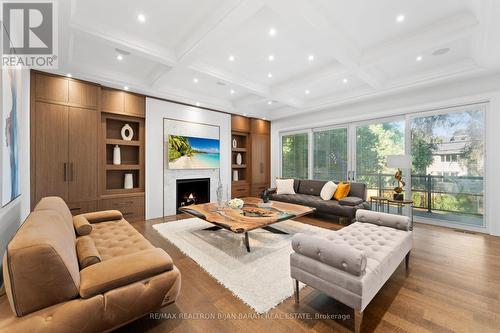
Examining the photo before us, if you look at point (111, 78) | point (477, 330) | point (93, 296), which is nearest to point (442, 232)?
point (477, 330)

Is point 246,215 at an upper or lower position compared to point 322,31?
lower

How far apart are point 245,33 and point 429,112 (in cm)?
406

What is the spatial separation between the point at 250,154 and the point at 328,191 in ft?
9.25

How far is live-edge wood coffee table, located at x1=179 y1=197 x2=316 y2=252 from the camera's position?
288 cm

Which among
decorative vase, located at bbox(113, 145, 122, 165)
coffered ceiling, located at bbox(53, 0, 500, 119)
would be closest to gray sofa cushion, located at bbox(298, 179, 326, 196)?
coffered ceiling, located at bbox(53, 0, 500, 119)

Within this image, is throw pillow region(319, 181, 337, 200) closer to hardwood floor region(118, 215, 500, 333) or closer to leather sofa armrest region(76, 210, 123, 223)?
hardwood floor region(118, 215, 500, 333)

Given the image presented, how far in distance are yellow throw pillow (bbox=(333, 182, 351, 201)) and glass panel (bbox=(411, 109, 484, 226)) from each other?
4.43 ft

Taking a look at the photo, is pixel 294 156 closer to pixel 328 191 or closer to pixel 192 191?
pixel 328 191

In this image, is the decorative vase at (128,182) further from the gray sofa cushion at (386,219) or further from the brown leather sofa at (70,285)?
the gray sofa cushion at (386,219)

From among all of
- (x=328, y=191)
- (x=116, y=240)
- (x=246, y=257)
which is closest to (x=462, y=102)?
(x=328, y=191)

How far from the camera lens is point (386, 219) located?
8.77 ft

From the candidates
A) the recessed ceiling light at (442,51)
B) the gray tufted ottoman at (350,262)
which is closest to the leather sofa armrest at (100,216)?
the gray tufted ottoman at (350,262)

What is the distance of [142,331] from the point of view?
1.65 metres

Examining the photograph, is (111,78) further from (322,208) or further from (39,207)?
(322,208)
